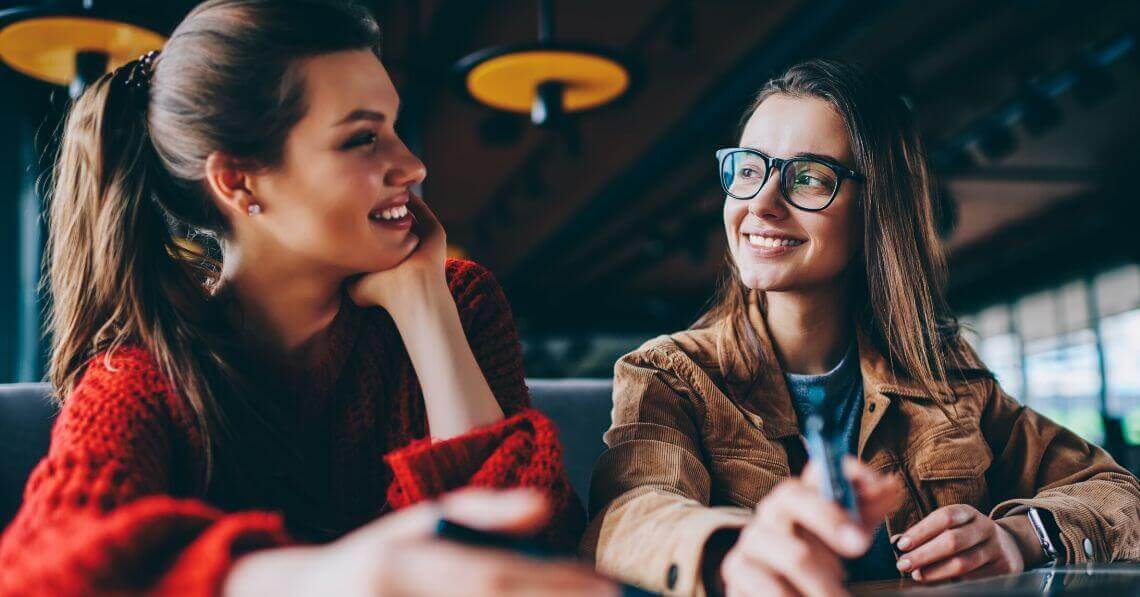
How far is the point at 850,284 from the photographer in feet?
5.06

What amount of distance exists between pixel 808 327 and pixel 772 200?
0.25m

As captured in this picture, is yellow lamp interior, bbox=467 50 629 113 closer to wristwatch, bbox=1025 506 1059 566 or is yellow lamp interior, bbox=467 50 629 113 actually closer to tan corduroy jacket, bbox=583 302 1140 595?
tan corduroy jacket, bbox=583 302 1140 595

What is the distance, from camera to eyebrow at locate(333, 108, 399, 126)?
113cm

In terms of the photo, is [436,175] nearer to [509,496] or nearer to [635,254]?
[635,254]

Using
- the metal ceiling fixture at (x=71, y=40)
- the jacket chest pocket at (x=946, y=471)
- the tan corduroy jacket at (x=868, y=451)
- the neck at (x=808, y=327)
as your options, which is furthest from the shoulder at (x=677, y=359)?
the metal ceiling fixture at (x=71, y=40)

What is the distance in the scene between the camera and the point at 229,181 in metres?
1.15

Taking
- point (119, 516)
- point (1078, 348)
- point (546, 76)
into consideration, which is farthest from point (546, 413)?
point (1078, 348)

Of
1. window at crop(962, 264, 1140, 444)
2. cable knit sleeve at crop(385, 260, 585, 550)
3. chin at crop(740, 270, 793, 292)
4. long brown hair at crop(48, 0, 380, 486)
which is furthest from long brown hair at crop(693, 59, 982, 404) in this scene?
window at crop(962, 264, 1140, 444)

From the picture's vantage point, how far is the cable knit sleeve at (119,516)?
66 centimetres

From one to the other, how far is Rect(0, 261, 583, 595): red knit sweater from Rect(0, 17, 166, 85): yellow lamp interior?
1.78m

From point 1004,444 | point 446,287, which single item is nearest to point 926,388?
point 1004,444

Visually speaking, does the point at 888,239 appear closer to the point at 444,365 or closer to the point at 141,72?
the point at 444,365

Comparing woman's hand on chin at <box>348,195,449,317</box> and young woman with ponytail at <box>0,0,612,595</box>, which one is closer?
young woman with ponytail at <box>0,0,612,595</box>

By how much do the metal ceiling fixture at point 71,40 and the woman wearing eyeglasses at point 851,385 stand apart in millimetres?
1997
